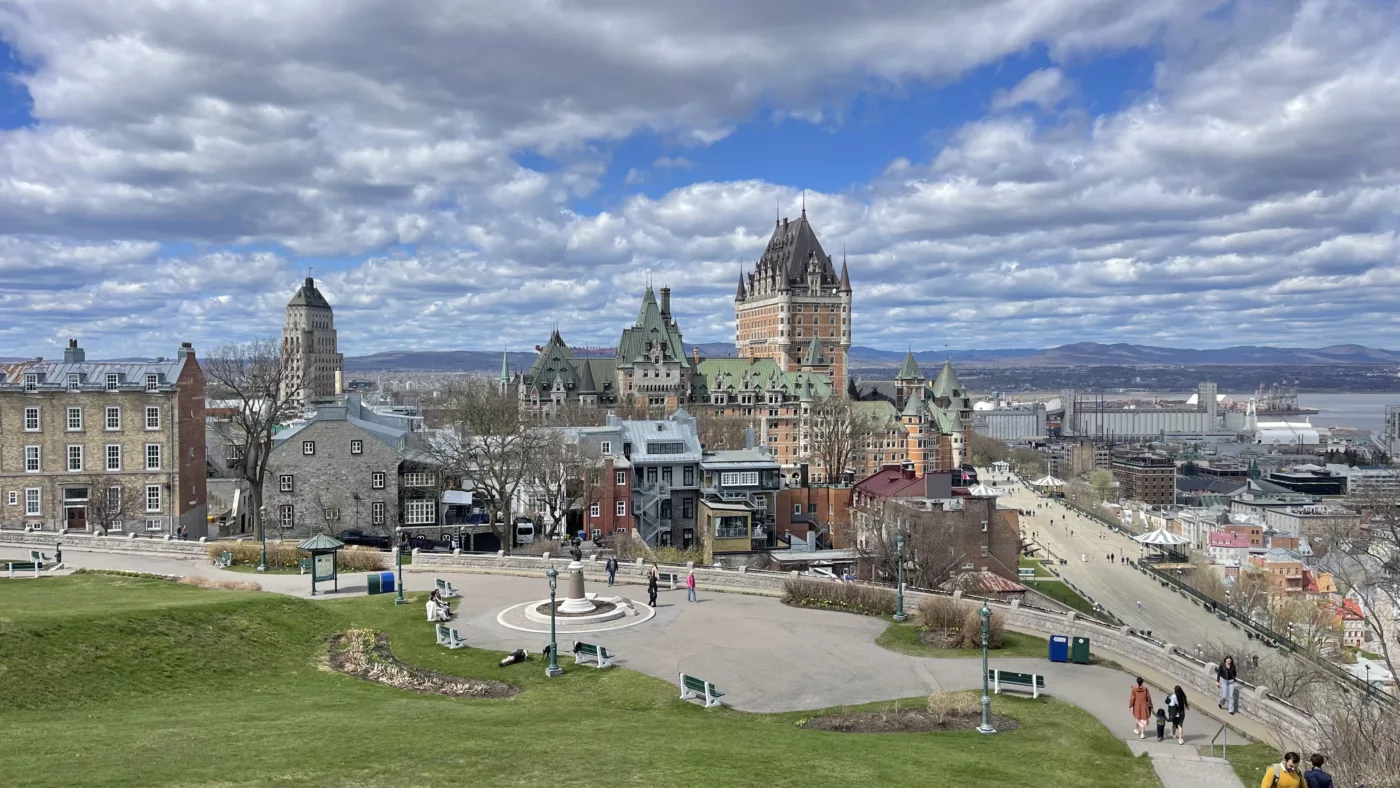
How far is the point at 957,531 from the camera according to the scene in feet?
209

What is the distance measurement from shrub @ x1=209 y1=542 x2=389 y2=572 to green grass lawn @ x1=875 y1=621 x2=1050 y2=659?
2229cm

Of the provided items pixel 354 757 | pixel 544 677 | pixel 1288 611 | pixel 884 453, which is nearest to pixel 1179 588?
pixel 1288 611

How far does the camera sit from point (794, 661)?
1121 inches

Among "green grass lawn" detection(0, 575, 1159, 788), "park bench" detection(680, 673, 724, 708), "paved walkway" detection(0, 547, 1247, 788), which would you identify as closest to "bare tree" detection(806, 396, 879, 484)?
"paved walkway" detection(0, 547, 1247, 788)

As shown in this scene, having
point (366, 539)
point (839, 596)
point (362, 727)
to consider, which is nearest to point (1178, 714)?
point (839, 596)

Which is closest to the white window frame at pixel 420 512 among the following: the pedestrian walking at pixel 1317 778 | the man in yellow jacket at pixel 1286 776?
the man in yellow jacket at pixel 1286 776

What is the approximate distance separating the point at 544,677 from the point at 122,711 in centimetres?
1010

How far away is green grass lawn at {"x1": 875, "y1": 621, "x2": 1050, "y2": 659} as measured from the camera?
2955cm

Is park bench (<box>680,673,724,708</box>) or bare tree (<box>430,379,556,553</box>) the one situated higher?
bare tree (<box>430,379,556,553</box>)

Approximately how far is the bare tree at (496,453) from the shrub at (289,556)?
8.87 m

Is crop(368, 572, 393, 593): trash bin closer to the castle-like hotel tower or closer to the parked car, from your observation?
the parked car

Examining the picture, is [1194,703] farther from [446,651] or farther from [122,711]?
[122,711]

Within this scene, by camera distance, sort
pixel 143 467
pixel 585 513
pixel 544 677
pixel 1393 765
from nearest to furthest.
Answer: pixel 1393 765, pixel 544 677, pixel 143 467, pixel 585 513

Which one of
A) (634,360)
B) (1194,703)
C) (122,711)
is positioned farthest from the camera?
(634,360)
